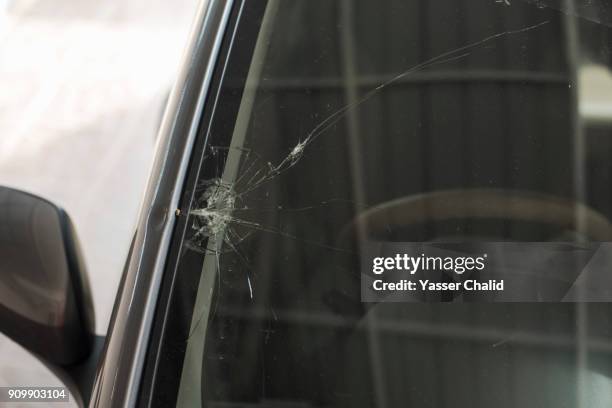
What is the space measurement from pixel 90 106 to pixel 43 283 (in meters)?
1.90

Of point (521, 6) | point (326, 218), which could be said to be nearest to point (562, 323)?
point (326, 218)

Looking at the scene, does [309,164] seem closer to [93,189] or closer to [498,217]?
[498,217]

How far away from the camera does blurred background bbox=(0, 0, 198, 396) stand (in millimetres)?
2234

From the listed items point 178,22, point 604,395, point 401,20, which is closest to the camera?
point 604,395

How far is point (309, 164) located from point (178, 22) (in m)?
1.50

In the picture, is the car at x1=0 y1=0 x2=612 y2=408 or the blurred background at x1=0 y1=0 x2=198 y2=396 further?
the blurred background at x1=0 y1=0 x2=198 y2=396

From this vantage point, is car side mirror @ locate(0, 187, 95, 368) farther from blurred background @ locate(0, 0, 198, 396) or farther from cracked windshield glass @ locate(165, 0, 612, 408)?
blurred background @ locate(0, 0, 198, 396)

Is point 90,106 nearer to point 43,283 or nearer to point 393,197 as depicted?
point 43,283

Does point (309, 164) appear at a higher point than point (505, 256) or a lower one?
higher

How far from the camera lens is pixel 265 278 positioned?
87cm

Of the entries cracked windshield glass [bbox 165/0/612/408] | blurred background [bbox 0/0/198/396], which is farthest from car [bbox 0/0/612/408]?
blurred background [bbox 0/0/198/396]

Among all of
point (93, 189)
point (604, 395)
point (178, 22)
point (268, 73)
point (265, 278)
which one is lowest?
point (604, 395)

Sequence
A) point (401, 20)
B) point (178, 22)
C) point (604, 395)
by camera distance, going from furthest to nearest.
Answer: point (178, 22) → point (401, 20) → point (604, 395)

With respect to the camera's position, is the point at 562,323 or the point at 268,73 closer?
the point at 562,323
